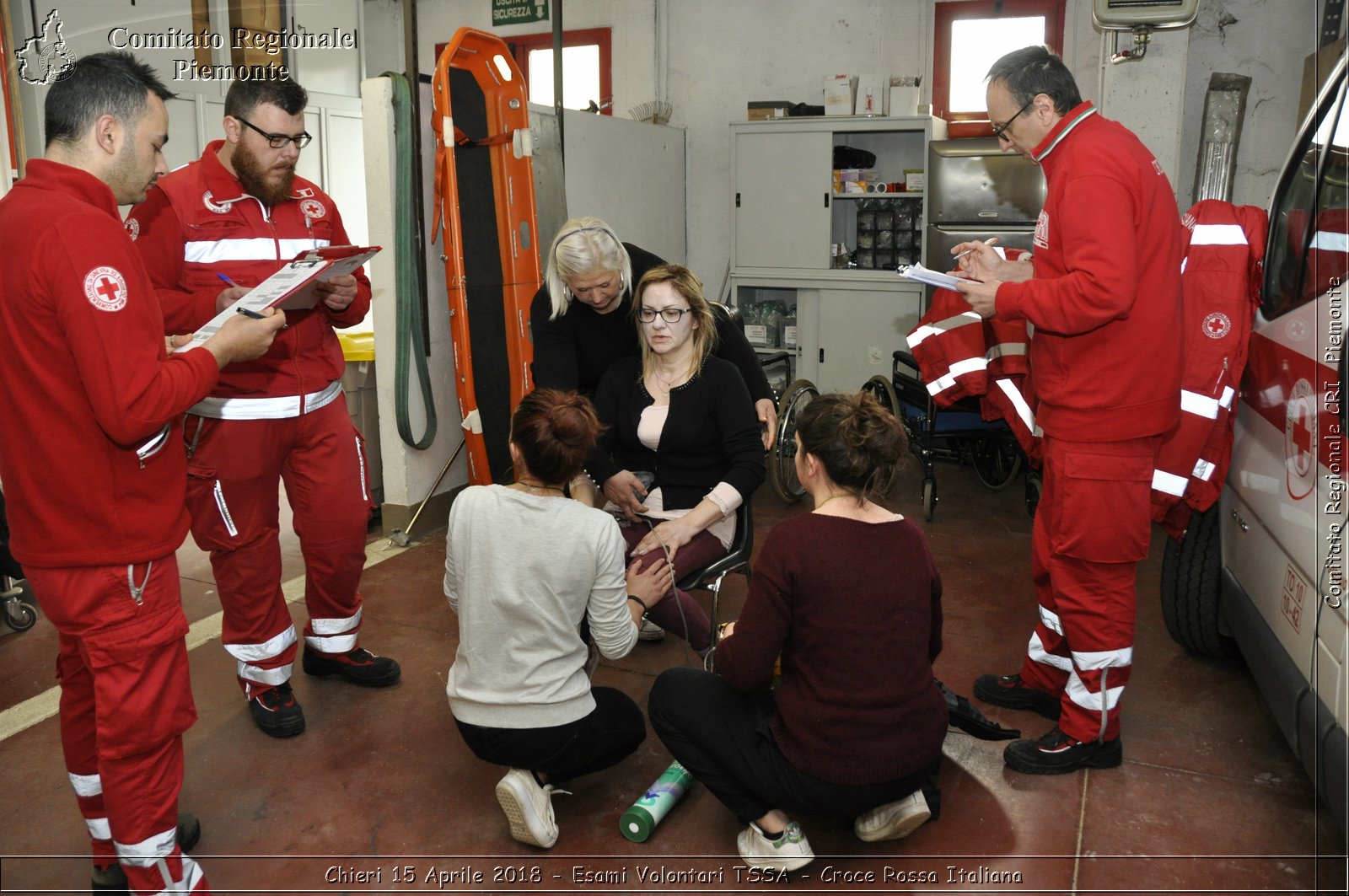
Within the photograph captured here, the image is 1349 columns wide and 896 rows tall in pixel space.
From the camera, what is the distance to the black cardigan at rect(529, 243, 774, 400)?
11.0ft

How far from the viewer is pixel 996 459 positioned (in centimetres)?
538

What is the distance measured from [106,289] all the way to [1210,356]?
2644mm

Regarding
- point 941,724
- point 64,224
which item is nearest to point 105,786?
point 64,224

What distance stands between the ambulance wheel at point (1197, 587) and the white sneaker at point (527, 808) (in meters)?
2.04

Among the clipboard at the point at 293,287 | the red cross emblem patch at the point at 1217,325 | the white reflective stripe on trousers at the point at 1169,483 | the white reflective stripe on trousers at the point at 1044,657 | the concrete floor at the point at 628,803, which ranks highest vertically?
the clipboard at the point at 293,287

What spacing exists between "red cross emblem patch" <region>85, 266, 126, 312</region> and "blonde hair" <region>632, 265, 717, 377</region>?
5.01ft

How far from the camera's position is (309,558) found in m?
3.11

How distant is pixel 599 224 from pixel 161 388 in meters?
1.67

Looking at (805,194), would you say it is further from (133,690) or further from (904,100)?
(133,690)

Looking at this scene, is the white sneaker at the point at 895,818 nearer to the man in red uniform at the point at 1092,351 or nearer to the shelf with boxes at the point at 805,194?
the man in red uniform at the point at 1092,351

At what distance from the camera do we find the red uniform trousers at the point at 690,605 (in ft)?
9.42

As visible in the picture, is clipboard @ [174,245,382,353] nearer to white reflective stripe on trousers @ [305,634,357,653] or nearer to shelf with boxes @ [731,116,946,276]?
white reflective stripe on trousers @ [305,634,357,653]

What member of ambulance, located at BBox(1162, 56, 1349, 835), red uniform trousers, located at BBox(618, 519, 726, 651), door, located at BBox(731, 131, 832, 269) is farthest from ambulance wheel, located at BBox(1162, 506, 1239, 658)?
door, located at BBox(731, 131, 832, 269)

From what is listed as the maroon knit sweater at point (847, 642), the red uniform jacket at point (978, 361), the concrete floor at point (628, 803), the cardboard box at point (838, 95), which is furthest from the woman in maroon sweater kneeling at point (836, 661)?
the cardboard box at point (838, 95)
